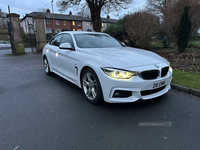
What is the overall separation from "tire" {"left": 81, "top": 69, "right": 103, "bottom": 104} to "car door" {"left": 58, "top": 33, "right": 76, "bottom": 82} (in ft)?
1.62

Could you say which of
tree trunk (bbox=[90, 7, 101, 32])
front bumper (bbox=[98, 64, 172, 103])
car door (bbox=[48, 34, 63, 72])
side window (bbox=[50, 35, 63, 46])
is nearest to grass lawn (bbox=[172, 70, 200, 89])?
front bumper (bbox=[98, 64, 172, 103])

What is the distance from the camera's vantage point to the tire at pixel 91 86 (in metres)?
3.01

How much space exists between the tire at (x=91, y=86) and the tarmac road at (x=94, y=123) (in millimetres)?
178

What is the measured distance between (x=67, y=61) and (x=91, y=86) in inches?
46.3

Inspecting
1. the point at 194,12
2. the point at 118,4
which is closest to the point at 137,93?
the point at 194,12

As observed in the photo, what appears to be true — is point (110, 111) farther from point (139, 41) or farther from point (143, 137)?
point (139, 41)

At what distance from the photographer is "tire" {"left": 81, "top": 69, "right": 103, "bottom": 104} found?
9.87 feet

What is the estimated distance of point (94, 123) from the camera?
262 cm

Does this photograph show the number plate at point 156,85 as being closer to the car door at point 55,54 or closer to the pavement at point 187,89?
the pavement at point 187,89

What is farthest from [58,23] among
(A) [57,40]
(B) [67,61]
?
(B) [67,61]

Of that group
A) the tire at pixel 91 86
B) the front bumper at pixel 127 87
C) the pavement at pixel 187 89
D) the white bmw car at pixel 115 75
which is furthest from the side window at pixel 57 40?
the pavement at pixel 187 89

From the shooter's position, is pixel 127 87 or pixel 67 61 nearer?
pixel 127 87

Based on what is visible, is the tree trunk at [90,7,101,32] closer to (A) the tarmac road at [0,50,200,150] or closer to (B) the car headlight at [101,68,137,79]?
(A) the tarmac road at [0,50,200,150]

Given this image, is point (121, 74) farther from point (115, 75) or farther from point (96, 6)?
point (96, 6)
